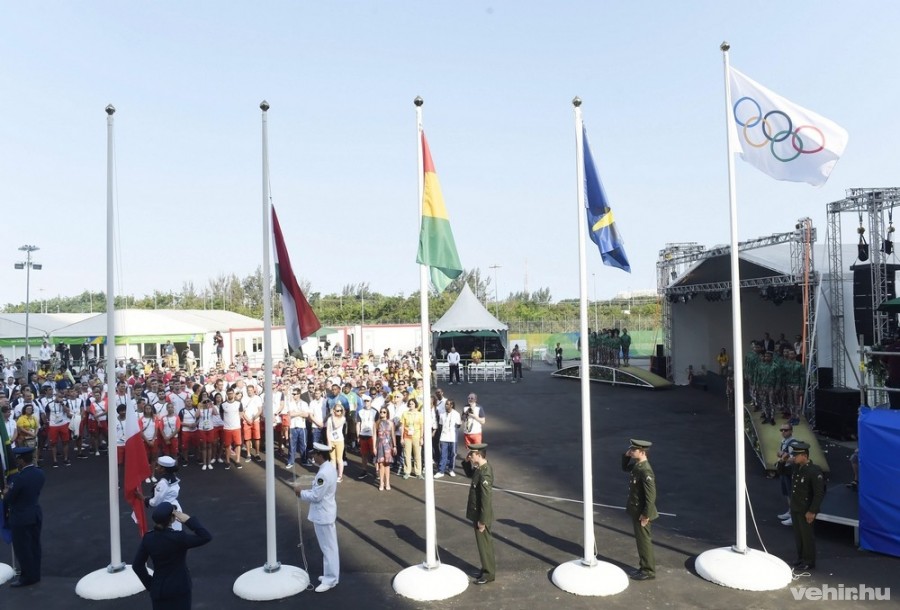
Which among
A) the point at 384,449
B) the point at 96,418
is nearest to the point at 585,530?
the point at 384,449

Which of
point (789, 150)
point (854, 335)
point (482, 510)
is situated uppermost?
point (789, 150)

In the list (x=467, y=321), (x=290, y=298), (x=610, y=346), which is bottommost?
(x=610, y=346)

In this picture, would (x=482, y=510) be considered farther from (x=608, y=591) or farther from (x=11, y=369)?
(x=11, y=369)

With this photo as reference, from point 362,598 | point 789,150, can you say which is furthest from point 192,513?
point 789,150

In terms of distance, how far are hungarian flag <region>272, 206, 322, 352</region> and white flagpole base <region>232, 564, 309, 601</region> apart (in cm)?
262

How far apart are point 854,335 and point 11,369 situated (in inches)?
1286

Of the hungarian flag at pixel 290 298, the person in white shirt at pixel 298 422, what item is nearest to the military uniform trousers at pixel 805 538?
the hungarian flag at pixel 290 298

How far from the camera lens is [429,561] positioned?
7305mm

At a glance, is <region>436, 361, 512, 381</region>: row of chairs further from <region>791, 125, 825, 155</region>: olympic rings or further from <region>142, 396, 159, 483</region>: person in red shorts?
<region>791, 125, 825, 155</region>: olympic rings

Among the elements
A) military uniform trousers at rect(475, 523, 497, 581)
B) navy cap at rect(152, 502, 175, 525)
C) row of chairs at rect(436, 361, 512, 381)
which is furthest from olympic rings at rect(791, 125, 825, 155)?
row of chairs at rect(436, 361, 512, 381)

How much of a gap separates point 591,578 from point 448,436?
541 centimetres

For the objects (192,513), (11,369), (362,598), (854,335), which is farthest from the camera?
(11,369)

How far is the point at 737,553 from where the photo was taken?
296 inches

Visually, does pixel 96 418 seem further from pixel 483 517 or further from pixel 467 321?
pixel 467 321
